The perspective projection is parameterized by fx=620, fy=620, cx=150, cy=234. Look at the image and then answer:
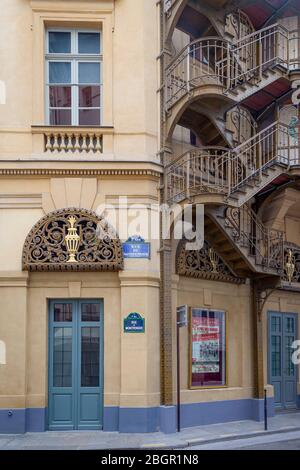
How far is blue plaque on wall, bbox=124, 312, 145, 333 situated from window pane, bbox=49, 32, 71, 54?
6.25 m

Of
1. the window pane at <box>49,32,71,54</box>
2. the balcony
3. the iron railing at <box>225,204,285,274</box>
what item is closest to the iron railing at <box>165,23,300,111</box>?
the balcony

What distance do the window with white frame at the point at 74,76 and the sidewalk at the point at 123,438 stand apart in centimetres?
677

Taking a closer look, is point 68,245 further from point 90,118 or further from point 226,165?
point 226,165

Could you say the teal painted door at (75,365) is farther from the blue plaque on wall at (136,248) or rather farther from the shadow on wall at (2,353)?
the blue plaque on wall at (136,248)

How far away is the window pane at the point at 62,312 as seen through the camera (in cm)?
1363

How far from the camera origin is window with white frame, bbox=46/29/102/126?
14094mm

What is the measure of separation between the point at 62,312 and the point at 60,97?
4876mm

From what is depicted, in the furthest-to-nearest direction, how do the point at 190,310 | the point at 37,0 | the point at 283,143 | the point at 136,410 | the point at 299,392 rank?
1. the point at 299,392
2. the point at 283,143
3. the point at 190,310
4. the point at 37,0
5. the point at 136,410

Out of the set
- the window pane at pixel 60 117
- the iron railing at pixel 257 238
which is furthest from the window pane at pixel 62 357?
the iron railing at pixel 257 238

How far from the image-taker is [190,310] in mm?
14891
